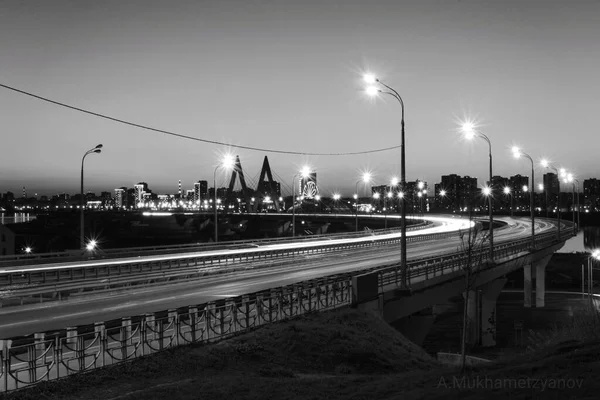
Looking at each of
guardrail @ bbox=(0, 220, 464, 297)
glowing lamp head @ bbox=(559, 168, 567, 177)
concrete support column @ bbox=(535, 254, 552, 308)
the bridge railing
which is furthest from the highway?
concrete support column @ bbox=(535, 254, 552, 308)

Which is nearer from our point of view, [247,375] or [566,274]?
[247,375]

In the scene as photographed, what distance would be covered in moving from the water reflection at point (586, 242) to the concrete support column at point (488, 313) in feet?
331

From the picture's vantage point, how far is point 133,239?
163 metres

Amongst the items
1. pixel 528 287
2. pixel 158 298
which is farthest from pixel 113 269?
pixel 528 287

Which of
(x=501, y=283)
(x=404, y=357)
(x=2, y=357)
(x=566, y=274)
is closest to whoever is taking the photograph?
(x=2, y=357)

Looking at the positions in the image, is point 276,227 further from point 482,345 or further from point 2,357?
point 2,357

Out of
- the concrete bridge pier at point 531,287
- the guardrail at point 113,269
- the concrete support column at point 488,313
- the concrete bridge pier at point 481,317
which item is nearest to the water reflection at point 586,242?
the concrete bridge pier at point 531,287

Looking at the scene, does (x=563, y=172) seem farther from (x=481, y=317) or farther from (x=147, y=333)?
(x=147, y=333)

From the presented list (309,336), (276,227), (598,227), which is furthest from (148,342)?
(598,227)

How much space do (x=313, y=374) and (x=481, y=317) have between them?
113 feet

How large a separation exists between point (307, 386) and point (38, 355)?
251 inches

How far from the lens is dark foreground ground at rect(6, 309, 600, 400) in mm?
10859

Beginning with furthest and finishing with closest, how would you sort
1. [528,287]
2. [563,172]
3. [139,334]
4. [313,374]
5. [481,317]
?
1. [528,287]
2. [563,172]
3. [481,317]
4. [313,374]
5. [139,334]

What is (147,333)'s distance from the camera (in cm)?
1644
